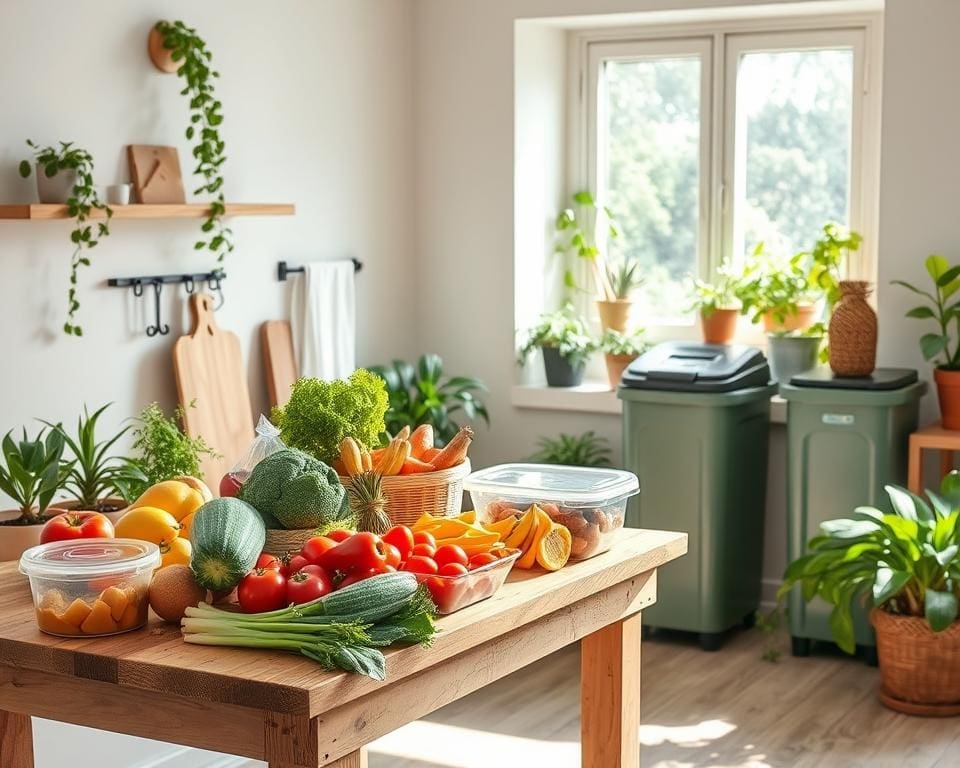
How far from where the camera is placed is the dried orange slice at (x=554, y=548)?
2.37 meters

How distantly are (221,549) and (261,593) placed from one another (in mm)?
90

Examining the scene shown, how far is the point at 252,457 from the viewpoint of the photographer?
248 cm

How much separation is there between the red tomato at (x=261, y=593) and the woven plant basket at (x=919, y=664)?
2.58 metres

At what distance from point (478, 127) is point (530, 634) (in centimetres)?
326

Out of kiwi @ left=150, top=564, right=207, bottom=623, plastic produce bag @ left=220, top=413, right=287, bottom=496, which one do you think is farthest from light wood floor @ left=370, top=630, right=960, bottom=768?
kiwi @ left=150, top=564, right=207, bottom=623

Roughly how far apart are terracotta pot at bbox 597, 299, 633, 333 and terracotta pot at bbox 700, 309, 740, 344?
32cm

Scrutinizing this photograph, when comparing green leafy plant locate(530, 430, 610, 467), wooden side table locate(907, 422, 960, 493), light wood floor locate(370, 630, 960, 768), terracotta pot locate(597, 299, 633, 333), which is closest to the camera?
light wood floor locate(370, 630, 960, 768)

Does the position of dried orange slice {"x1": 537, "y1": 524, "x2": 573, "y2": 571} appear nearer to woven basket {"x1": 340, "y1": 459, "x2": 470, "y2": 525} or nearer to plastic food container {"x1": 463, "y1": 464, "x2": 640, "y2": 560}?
plastic food container {"x1": 463, "y1": 464, "x2": 640, "y2": 560}

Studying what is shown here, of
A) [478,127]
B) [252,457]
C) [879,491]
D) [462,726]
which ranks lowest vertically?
[462,726]

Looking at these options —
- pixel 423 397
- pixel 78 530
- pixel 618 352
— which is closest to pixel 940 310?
pixel 618 352

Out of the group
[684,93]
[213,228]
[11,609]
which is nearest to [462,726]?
[213,228]

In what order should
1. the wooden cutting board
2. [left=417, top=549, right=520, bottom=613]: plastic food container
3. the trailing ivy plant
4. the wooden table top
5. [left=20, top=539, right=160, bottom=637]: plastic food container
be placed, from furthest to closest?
1. the wooden cutting board
2. the trailing ivy plant
3. [left=417, top=549, right=520, bottom=613]: plastic food container
4. [left=20, top=539, right=160, bottom=637]: plastic food container
5. the wooden table top

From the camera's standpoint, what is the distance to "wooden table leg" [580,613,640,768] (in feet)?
8.90

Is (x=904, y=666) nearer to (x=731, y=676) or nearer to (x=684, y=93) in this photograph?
(x=731, y=676)
